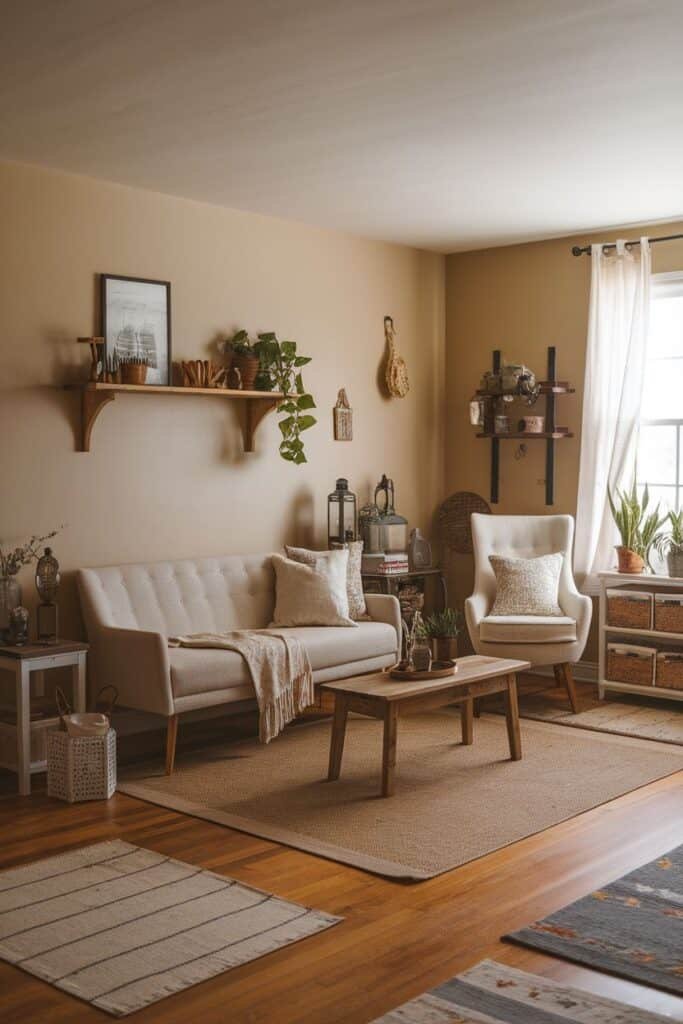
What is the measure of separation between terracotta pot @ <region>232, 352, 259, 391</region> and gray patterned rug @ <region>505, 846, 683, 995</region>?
334 centimetres

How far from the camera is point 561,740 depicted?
5.39 meters

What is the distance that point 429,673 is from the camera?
15.4 ft

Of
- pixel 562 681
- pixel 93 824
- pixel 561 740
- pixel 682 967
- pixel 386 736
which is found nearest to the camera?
pixel 682 967

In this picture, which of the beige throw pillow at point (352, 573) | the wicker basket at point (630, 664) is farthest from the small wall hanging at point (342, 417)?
the wicker basket at point (630, 664)

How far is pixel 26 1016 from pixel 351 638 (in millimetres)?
3093

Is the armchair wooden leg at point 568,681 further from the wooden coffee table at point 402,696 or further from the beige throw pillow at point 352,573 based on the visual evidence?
the beige throw pillow at point 352,573

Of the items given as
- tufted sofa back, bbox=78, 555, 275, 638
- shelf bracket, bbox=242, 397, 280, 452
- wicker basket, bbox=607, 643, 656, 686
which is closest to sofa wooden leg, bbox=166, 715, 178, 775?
tufted sofa back, bbox=78, 555, 275, 638

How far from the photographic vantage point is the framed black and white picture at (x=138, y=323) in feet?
17.9

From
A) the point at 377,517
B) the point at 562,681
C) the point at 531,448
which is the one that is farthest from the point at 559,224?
the point at 562,681

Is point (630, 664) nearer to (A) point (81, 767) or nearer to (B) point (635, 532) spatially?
(B) point (635, 532)

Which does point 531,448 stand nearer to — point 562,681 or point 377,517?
point 377,517

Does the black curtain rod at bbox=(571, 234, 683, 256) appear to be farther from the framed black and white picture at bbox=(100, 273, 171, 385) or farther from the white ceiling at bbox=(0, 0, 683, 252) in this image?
the framed black and white picture at bbox=(100, 273, 171, 385)

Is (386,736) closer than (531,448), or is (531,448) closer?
(386,736)

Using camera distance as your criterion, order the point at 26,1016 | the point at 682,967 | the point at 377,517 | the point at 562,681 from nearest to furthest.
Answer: the point at 26,1016 < the point at 682,967 < the point at 562,681 < the point at 377,517
